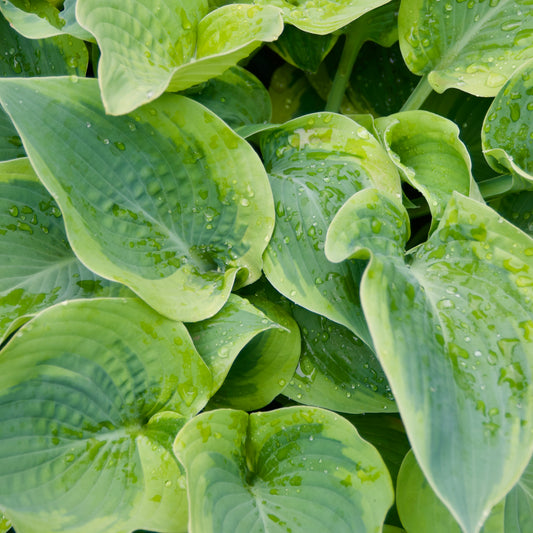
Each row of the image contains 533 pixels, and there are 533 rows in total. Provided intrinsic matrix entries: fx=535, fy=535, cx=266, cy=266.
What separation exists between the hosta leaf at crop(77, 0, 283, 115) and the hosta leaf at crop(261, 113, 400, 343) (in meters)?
0.18

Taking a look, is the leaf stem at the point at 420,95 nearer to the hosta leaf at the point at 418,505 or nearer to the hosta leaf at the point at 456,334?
the hosta leaf at the point at 456,334

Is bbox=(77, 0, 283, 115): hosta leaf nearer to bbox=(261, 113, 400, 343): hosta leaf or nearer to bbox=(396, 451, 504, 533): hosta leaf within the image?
bbox=(261, 113, 400, 343): hosta leaf

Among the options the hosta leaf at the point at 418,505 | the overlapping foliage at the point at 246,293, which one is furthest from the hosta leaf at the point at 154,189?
the hosta leaf at the point at 418,505

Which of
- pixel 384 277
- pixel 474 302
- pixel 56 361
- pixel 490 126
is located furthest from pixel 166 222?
pixel 490 126

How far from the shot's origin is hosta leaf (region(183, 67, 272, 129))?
3.54ft

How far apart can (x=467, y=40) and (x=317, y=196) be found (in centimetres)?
47

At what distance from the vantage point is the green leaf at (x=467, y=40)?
3.20 ft

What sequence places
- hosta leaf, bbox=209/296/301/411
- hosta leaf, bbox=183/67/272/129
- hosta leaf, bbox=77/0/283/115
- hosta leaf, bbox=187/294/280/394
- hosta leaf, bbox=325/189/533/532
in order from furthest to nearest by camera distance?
hosta leaf, bbox=183/67/272/129 → hosta leaf, bbox=209/296/301/411 → hosta leaf, bbox=187/294/280/394 → hosta leaf, bbox=77/0/283/115 → hosta leaf, bbox=325/189/533/532

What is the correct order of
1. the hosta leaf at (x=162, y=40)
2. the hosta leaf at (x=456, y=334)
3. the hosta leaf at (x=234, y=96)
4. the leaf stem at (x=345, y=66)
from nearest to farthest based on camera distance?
1. the hosta leaf at (x=456, y=334)
2. the hosta leaf at (x=162, y=40)
3. the hosta leaf at (x=234, y=96)
4. the leaf stem at (x=345, y=66)

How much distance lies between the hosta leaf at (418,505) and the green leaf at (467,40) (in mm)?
676

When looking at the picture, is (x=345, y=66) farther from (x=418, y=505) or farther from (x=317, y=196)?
(x=418, y=505)

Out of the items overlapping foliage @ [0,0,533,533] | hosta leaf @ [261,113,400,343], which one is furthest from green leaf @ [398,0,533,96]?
hosta leaf @ [261,113,400,343]

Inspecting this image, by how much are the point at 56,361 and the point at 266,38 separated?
1.83 ft

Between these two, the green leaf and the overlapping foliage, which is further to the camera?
the green leaf
